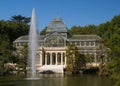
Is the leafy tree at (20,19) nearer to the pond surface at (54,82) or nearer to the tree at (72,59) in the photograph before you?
the tree at (72,59)

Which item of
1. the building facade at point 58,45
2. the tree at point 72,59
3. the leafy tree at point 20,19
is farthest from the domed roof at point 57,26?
the leafy tree at point 20,19

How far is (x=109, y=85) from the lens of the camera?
120 ft

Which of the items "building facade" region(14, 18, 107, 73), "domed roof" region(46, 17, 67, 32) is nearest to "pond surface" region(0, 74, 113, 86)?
"building facade" region(14, 18, 107, 73)

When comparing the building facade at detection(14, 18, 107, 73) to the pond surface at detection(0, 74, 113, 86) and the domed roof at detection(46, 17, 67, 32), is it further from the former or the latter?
the pond surface at detection(0, 74, 113, 86)

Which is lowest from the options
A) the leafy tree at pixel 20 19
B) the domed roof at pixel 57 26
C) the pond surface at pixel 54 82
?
the pond surface at pixel 54 82

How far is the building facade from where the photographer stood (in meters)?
75.3

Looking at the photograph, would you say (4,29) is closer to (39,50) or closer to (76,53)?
(39,50)

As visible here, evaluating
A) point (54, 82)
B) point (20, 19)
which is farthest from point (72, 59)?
point (20, 19)

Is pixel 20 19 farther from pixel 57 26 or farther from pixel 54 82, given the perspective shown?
pixel 54 82

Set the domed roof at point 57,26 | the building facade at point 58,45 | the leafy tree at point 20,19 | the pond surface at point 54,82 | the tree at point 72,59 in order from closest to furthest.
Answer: the pond surface at point 54,82 < the tree at point 72,59 < the building facade at point 58,45 < the domed roof at point 57,26 < the leafy tree at point 20,19

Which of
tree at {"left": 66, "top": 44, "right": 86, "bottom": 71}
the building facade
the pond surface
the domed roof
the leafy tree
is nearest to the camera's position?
the pond surface

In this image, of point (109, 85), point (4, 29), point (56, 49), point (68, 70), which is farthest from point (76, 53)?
point (109, 85)

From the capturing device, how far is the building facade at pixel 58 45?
7531cm

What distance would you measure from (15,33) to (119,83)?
6718cm
